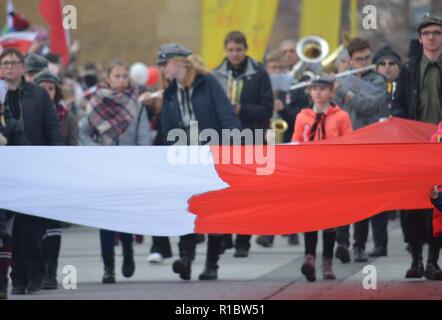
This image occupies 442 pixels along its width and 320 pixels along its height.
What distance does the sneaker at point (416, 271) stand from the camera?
12133 millimetres

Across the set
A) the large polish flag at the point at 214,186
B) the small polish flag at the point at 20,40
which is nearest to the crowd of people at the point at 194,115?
the large polish flag at the point at 214,186

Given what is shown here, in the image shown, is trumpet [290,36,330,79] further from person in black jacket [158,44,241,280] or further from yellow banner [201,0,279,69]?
person in black jacket [158,44,241,280]

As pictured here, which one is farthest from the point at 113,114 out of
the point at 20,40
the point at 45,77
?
the point at 20,40

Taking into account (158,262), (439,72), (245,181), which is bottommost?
(158,262)

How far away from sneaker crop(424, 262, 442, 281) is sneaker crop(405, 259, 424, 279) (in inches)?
2.3

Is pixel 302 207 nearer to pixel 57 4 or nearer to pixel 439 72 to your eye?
pixel 439 72

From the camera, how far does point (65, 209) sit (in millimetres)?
11266

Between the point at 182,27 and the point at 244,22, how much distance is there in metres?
14.2

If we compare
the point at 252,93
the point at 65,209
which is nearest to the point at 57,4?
the point at 252,93

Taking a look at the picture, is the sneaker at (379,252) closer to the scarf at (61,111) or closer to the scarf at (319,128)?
the scarf at (319,128)

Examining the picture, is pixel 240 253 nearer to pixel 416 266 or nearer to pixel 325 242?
pixel 325 242

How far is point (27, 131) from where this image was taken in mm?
12289

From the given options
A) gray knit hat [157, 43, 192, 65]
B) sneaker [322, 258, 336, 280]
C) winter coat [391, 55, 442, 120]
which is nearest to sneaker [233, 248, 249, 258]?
sneaker [322, 258, 336, 280]

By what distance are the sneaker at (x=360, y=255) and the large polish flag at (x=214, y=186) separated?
2.94 meters
